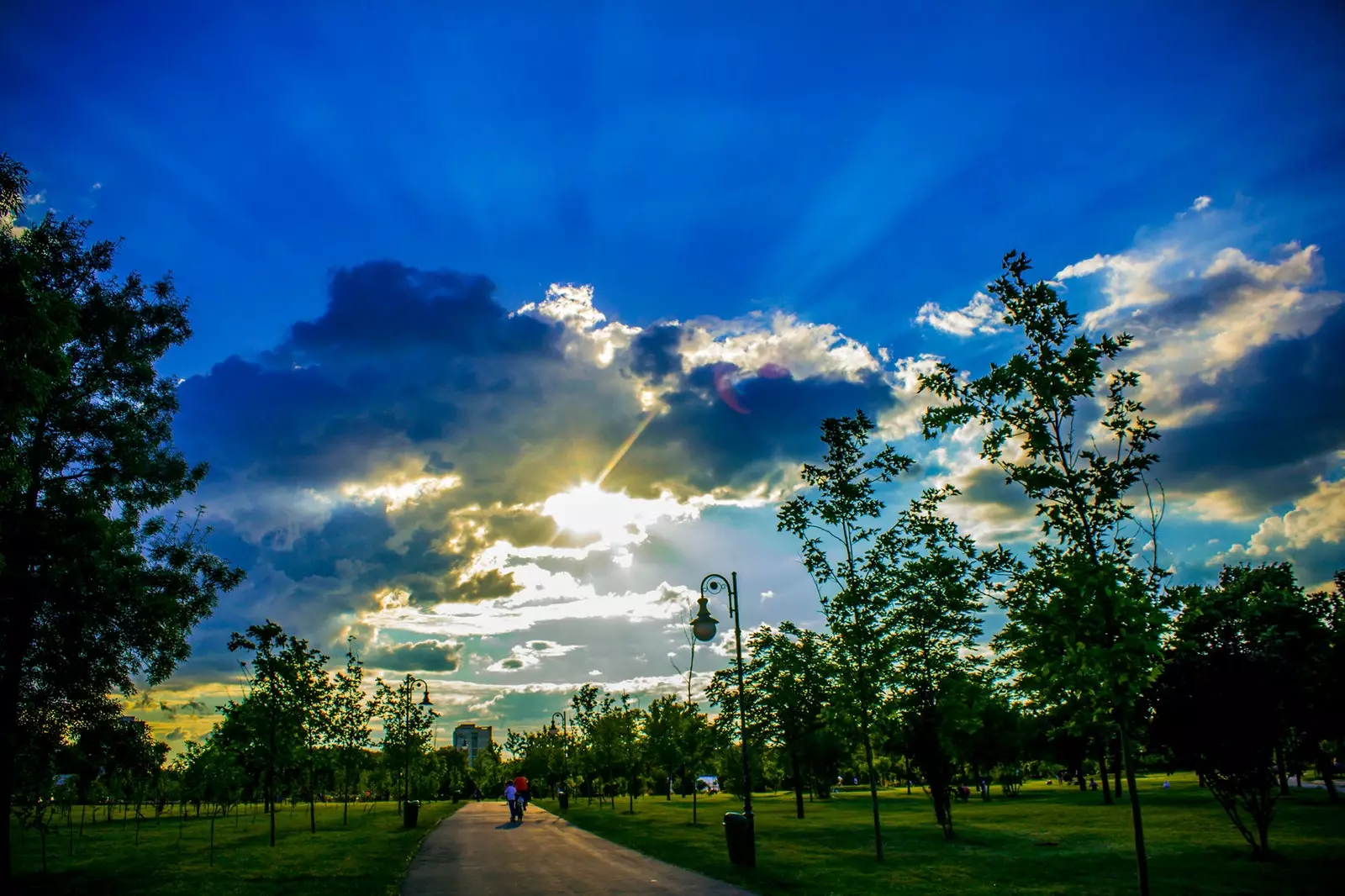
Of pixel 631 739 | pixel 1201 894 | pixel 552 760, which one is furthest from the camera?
pixel 552 760

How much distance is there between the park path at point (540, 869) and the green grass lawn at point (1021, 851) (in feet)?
3.87

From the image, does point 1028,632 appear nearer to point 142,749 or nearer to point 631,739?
point 142,749

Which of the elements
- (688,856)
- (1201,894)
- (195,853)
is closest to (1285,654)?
(1201,894)

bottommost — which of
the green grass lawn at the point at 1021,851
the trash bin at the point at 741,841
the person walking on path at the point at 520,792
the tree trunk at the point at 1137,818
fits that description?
the person walking on path at the point at 520,792

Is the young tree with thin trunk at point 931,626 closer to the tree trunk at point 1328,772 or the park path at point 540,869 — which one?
the park path at point 540,869

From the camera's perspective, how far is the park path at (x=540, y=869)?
1675 centimetres

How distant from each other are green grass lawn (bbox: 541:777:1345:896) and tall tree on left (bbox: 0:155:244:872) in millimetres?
17869

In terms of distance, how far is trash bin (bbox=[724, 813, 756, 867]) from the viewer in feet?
66.7

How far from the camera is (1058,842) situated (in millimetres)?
27719

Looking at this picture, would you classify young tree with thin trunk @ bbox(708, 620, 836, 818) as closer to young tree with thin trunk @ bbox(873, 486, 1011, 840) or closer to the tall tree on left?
young tree with thin trunk @ bbox(873, 486, 1011, 840)

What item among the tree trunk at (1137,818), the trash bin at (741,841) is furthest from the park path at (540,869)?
the tree trunk at (1137,818)

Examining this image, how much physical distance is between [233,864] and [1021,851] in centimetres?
2582

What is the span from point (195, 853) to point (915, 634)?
27917 mm

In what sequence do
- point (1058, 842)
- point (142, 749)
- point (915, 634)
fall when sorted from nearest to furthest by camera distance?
1. point (915, 634)
2. point (142, 749)
3. point (1058, 842)
